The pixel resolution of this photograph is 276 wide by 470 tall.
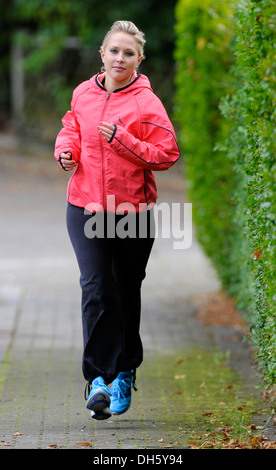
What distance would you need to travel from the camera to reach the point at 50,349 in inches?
267

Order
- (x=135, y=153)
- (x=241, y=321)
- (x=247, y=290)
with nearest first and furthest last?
(x=135, y=153) < (x=247, y=290) < (x=241, y=321)

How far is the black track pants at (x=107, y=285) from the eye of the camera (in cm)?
471

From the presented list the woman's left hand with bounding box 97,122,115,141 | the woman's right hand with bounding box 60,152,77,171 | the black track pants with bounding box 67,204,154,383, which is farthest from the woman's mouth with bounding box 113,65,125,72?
the black track pants with bounding box 67,204,154,383

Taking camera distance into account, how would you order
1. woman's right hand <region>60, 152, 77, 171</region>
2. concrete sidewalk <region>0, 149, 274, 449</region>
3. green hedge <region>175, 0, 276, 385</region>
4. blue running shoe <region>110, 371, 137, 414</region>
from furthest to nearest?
1. blue running shoe <region>110, 371, 137, 414</region>
2. concrete sidewalk <region>0, 149, 274, 449</region>
3. woman's right hand <region>60, 152, 77, 171</region>
4. green hedge <region>175, 0, 276, 385</region>

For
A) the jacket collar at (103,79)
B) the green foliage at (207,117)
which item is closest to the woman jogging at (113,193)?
the jacket collar at (103,79)

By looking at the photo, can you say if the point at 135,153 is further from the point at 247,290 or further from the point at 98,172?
the point at 247,290

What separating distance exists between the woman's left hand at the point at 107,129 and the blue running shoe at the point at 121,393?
1.42 metres

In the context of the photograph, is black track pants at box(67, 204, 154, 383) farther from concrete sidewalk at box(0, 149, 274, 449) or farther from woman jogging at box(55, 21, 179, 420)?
concrete sidewalk at box(0, 149, 274, 449)

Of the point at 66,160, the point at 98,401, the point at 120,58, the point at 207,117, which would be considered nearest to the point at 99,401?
the point at 98,401

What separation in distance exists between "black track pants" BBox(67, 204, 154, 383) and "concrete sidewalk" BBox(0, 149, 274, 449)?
1.35 ft

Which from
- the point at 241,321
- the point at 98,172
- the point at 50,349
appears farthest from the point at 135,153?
the point at 241,321

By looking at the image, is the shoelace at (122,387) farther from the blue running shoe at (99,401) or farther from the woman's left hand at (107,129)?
the woman's left hand at (107,129)

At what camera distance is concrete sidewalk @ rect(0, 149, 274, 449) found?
471 centimetres
